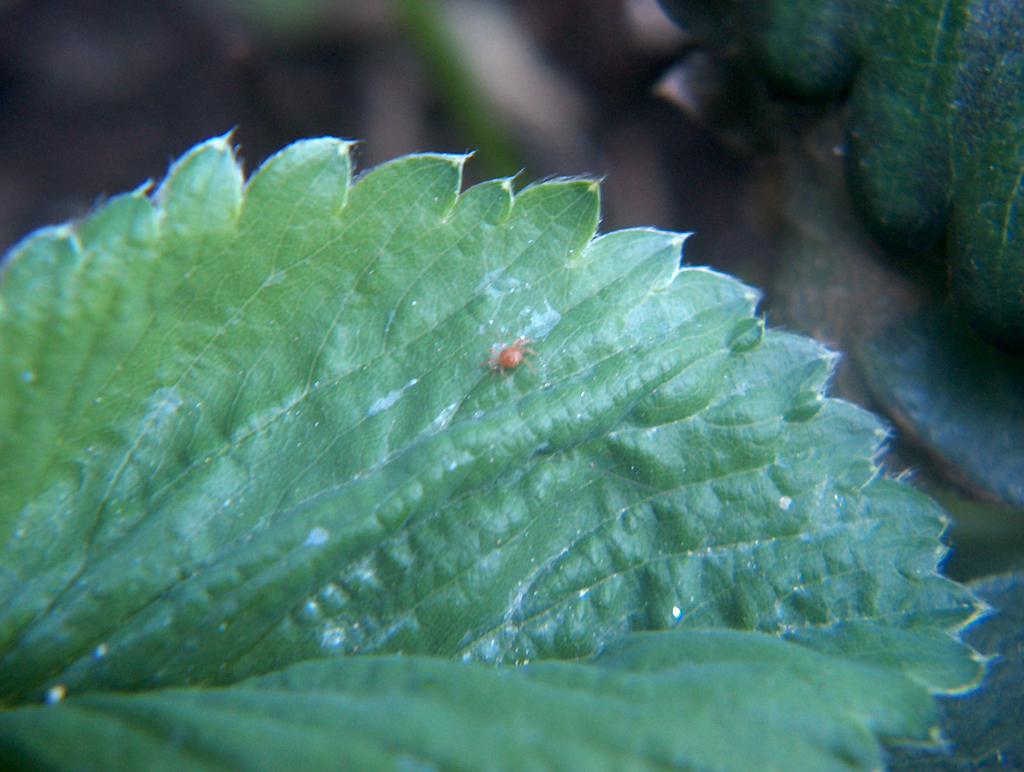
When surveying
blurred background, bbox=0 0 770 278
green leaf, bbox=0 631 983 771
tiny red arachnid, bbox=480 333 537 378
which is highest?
blurred background, bbox=0 0 770 278

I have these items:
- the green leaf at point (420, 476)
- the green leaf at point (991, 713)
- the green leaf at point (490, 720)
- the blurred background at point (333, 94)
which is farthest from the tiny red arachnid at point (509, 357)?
the blurred background at point (333, 94)

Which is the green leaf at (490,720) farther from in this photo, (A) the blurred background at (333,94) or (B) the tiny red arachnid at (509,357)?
(A) the blurred background at (333,94)

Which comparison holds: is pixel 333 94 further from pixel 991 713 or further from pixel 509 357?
pixel 991 713

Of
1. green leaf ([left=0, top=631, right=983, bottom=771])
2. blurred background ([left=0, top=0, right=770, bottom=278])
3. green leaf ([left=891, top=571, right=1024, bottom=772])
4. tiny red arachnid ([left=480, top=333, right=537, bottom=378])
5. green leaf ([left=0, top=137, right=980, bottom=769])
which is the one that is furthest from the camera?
blurred background ([left=0, top=0, right=770, bottom=278])

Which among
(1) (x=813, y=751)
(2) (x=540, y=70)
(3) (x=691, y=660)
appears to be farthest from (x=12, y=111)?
(1) (x=813, y=751)

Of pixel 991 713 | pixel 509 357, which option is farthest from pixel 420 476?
pixel 991 713

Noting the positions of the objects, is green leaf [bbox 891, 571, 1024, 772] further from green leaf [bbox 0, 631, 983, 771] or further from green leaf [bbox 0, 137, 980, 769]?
green leaf [bbox 0, 631, 983, 771]

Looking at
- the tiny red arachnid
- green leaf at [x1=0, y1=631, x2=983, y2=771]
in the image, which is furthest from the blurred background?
green leaf at [x1=0, y1=631, x2=983, y2=771]

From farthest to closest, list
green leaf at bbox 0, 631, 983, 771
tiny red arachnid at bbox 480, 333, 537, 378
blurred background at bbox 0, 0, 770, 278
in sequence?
blurred background at bbox 0, 0, 770, 278 → tiny red arachnid at bbox 480, 333, 537, 378 → green leaf at bbox 0, 631, 983, 771
